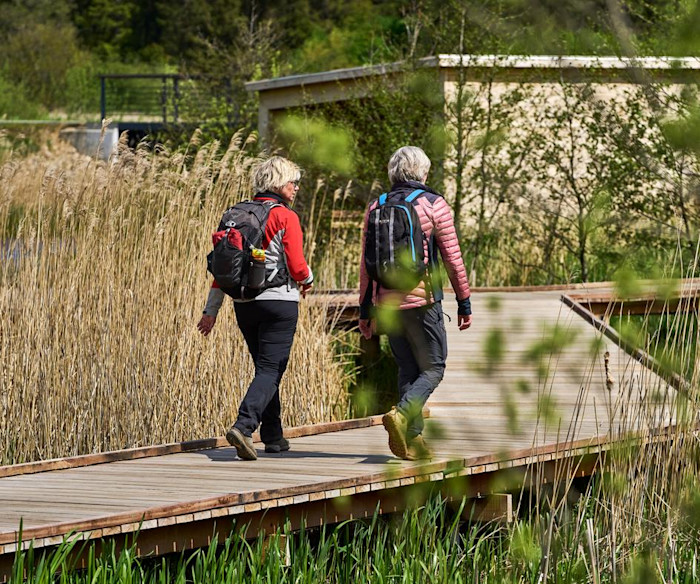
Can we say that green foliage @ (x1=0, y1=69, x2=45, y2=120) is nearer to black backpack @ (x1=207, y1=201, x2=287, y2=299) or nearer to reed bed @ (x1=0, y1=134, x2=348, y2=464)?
reed bed @ (x1=0, y1=134, x2=348, y2=464)

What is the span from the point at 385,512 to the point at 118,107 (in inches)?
1396

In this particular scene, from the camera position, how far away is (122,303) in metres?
6.59

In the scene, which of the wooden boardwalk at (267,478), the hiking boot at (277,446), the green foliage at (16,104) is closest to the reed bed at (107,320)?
the wooden boardwalk at (267,478)

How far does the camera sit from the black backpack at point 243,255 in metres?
5.08

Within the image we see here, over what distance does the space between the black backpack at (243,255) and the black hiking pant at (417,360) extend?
0.60 m

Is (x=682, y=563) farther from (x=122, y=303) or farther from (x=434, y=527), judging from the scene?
(x=122, y=303)

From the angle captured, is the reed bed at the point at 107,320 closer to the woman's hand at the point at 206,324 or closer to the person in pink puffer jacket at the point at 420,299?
the woman's hand at the point at 206,324

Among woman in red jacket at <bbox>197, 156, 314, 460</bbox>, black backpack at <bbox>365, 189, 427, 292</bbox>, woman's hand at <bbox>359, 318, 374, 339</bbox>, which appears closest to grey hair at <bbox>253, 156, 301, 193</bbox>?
woman in red jacket at <bbox>197, 156, 314, 460</bbox>

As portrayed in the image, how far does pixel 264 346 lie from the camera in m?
5.27

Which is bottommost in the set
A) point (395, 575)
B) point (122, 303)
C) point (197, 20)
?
point (395, 575)

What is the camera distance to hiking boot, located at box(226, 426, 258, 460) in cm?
521

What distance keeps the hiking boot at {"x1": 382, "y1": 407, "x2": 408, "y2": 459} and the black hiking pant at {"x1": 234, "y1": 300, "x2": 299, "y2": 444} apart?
2.16ft

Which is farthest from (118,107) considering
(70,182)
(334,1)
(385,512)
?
(385,512)

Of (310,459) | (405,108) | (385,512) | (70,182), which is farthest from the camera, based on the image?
(405,108)
